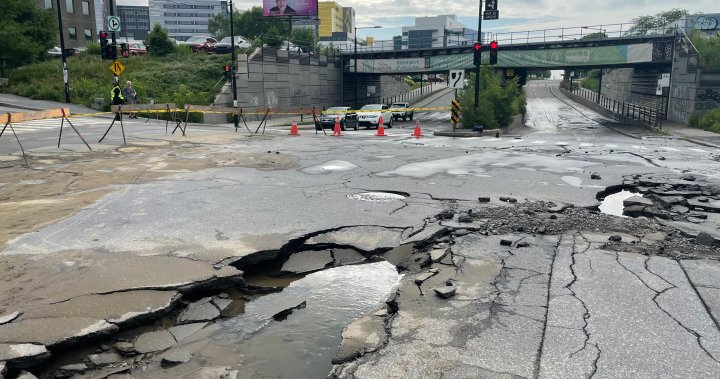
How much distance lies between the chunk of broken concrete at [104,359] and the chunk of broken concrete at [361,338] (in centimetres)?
181

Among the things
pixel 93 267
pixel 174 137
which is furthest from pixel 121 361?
pixel 174 137

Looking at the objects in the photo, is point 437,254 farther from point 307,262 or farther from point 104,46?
point 104,46

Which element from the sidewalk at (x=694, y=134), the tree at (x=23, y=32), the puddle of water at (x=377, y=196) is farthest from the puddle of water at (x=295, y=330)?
the tree at (x=23, y=32)

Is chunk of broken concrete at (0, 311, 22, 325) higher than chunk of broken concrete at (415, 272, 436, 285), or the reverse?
chunk of broken concrete at (0, 311, 22, 325)

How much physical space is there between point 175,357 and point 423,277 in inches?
112

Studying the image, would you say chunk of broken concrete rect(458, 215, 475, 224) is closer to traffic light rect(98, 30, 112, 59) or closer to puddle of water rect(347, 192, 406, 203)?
puddle of water rect(347, 192, 406, 203)

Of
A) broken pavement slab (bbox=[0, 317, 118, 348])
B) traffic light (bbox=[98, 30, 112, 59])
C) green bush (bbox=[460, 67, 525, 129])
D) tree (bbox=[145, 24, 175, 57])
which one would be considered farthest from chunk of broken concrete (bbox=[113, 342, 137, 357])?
tree (bbox=[145, 24, 175, 57])

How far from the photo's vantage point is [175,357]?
4555 mm

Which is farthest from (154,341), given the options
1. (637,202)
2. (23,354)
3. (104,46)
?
(104,46)

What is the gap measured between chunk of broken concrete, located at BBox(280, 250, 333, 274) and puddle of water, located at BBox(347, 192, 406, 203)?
10.1 ft

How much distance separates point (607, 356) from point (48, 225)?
25.2 feet

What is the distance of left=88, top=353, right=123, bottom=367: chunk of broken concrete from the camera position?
14.5 feet

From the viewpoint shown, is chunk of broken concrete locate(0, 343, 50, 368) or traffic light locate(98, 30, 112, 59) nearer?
chunk of broken concrete locate(0, 343, 50, 368)

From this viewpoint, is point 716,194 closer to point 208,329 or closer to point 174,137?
point 208,329
